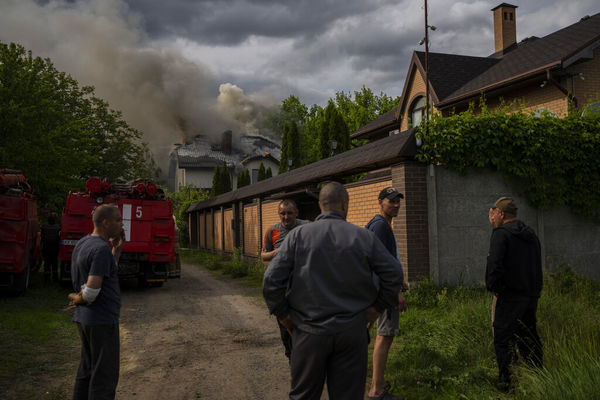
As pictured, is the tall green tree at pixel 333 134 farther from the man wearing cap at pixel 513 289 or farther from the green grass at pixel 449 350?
the man wearing cap at pixel 513 289

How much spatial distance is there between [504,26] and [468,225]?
668 inches

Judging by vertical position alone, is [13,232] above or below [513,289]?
above

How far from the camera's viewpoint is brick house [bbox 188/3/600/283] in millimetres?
8375

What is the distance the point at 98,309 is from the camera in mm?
3592

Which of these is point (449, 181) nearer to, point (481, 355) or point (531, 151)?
point (531, 151)

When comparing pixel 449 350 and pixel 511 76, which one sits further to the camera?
pixel 511 76

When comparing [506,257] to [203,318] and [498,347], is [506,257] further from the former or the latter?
[203,318]

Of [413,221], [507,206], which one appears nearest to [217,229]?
[413,221]

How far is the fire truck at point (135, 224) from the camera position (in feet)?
37.5

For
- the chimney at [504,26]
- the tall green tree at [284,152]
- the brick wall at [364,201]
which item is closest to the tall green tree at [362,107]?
the tall green tree at [284,152]

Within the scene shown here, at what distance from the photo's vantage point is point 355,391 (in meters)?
2.80

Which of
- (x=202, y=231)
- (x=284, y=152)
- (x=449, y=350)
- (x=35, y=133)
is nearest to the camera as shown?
(x=449, y=350)

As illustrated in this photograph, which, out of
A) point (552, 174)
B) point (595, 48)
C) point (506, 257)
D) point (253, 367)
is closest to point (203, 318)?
point (253, 367)

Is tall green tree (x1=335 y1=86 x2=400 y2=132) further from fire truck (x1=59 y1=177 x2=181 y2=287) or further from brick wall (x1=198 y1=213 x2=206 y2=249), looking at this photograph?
fire truck (x1=59 y1=177 x2=181 y2=287)
